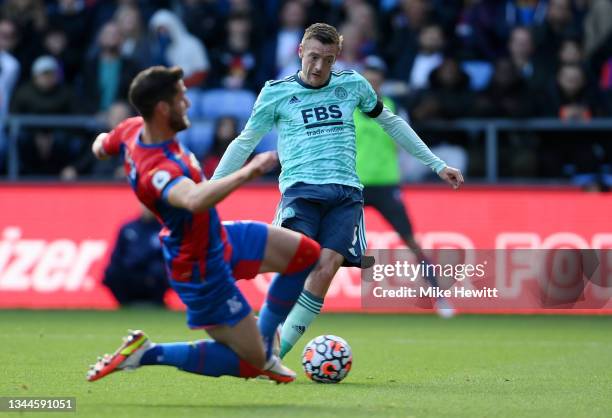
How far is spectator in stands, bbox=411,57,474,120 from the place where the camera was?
17250mm

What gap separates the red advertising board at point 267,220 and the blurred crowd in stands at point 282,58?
112cm

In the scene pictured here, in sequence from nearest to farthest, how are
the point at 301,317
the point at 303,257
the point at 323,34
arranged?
the point at 303,257, the point at 323,34, the point at 301,317

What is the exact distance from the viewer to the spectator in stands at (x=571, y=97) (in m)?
17.4

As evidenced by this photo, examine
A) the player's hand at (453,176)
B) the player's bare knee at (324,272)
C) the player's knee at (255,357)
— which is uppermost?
the player's hand at (453,176)

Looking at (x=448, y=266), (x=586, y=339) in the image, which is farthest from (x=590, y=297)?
(x=448, y=266)

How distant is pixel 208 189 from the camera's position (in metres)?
7.23

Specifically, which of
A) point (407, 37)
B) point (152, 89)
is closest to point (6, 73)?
point (407, 37)

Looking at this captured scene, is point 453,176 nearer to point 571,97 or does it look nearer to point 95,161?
point 571,97

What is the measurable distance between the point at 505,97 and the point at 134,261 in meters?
5.29

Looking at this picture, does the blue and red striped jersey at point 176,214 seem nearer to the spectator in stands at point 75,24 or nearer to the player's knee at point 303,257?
the player's knee at point 303,257

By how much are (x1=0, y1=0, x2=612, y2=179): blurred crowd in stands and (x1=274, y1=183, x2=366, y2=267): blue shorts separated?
285 inches

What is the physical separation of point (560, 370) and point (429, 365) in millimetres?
1003

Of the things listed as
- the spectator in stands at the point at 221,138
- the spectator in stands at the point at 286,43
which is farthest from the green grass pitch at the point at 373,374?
the spectator in stands at the point at 286,43

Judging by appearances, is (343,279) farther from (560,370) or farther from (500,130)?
(560,370)
